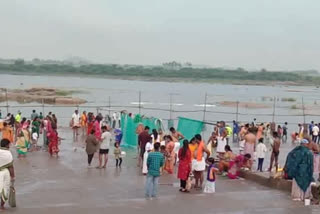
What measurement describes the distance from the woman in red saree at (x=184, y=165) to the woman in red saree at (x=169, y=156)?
3.00 meters

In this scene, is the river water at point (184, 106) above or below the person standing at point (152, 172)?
below

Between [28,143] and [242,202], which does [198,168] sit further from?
[28,143]

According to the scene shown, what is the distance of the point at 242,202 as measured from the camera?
479 inches

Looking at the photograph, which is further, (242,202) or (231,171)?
(231,171)

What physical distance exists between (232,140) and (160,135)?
10745mm

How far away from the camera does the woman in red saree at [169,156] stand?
16.8m

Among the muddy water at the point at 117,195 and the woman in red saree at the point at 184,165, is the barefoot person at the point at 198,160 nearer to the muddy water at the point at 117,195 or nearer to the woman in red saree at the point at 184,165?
the woman in red saree at the point at 184,165

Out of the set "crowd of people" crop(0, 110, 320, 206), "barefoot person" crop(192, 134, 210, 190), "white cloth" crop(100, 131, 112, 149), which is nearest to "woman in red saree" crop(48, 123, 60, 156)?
"crowd of people" crop(0, 110, 320, 206)

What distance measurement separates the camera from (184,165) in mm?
13609

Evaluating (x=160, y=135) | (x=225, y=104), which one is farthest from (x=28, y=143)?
(x=225, y=104)

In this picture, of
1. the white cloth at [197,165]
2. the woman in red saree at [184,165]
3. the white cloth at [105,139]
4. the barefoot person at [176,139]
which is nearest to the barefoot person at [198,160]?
the white cloth at [197,165]

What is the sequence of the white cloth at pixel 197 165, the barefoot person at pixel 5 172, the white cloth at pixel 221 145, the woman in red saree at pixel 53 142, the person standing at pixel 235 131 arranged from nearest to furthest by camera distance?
Result: the barefoot person at pixel 5 172 < the white cloth at pixel 197 165 < the white cloth at pixel 221 145 < the woman in red saree at pixel 53 142 < the person standing at pixel 235 131

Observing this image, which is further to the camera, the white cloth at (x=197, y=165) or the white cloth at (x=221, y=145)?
the white cloth at (x=221, y=145)

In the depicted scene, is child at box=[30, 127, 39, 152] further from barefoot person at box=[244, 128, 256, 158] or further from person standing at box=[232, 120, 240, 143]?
person standing at box=[232, 120, 240, 143]
